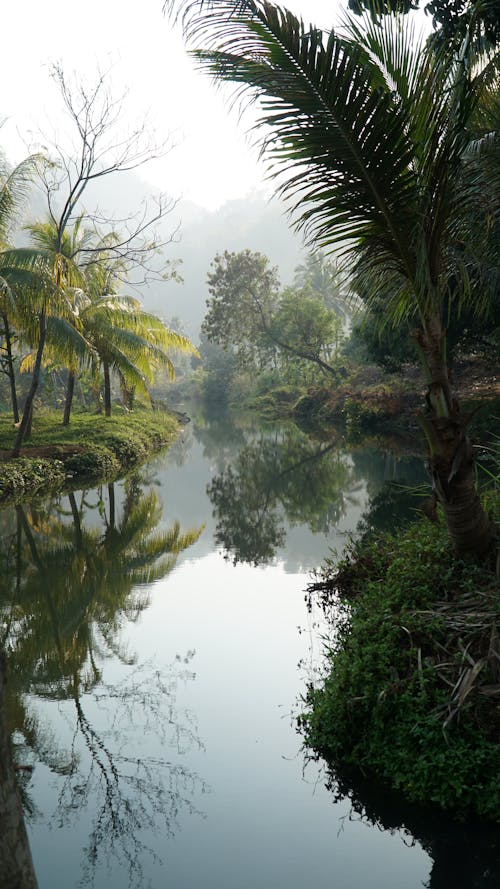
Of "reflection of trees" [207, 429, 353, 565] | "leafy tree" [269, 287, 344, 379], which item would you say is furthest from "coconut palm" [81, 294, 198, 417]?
"leafy tree" [269, 287, 344, 379]

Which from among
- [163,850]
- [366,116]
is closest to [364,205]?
[366,116]

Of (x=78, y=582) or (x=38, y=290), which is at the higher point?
(x=38, y=290)

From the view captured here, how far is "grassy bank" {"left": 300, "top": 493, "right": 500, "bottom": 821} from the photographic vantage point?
377 centimetres

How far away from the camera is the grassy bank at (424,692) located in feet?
12.4

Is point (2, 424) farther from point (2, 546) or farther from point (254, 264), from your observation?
point (254, 264)

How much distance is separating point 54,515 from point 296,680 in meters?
7.74

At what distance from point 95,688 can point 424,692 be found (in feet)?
8.92

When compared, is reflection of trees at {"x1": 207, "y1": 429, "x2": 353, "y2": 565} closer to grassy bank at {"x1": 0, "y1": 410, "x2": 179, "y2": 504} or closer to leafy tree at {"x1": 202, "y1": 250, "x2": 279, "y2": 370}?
grassy bank at {"x1": 0, "y1": 410, "x2": 179, "y2": 504}

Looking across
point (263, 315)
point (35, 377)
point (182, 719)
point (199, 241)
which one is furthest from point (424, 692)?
point (199, 241)

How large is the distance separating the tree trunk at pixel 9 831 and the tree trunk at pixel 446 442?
3218 mm

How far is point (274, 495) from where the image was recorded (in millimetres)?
14547

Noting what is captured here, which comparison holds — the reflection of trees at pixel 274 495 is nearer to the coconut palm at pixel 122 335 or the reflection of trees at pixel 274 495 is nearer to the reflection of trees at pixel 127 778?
the coconut palm at pixel 122 335

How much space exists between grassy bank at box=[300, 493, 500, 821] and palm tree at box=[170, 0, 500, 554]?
1.78ft

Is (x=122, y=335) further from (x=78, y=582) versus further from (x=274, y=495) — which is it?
(x=78, y=582)
